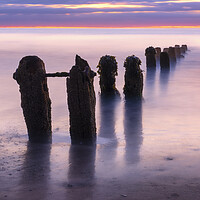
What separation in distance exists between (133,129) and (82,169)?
3.63 metres

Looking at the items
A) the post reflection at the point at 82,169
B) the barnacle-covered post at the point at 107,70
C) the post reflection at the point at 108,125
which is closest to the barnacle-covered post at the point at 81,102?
the post reflection at the point at 82,169

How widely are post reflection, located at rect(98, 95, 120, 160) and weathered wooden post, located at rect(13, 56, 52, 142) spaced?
1.19 meters

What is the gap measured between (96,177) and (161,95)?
391 inches

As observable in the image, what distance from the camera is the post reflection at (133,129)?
705 centimetres

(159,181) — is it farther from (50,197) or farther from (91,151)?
(91,151)

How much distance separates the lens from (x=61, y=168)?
6215 mm

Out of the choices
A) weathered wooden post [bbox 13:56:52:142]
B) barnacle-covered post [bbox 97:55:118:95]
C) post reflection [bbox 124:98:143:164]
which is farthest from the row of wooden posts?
barnacle-covered post [bbox 97:55:118:95]

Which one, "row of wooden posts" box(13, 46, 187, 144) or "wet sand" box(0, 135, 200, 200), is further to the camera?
"row of wooden posts" box(13, 46, 187, 144)

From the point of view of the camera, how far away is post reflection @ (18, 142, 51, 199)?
5.28 m

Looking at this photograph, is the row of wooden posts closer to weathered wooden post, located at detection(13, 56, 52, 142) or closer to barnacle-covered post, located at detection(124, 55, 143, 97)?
weathered wooden post, located at detection(13, 56, 52, 142)

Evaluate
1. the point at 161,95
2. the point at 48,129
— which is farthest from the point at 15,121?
the point at 161,95

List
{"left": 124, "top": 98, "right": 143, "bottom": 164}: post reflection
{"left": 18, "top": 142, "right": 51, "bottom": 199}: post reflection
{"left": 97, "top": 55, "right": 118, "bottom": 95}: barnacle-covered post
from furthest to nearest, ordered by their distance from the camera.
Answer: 1. {"left": 97, "top": 55, "right": 118, "bottom": 95}: barnacle-covered post
2. {"left": 124, "top": 98, "right": 143, "bottom": 164}: post reflection
3. {"left": 18, "top": 142, "right": 51, "bottom": 199}: post reflection

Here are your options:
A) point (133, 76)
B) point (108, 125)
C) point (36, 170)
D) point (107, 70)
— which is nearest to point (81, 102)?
point (36, 170)

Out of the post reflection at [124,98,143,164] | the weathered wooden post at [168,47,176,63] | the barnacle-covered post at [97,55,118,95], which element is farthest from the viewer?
the weathered wooden post at [168,47,176,63]
